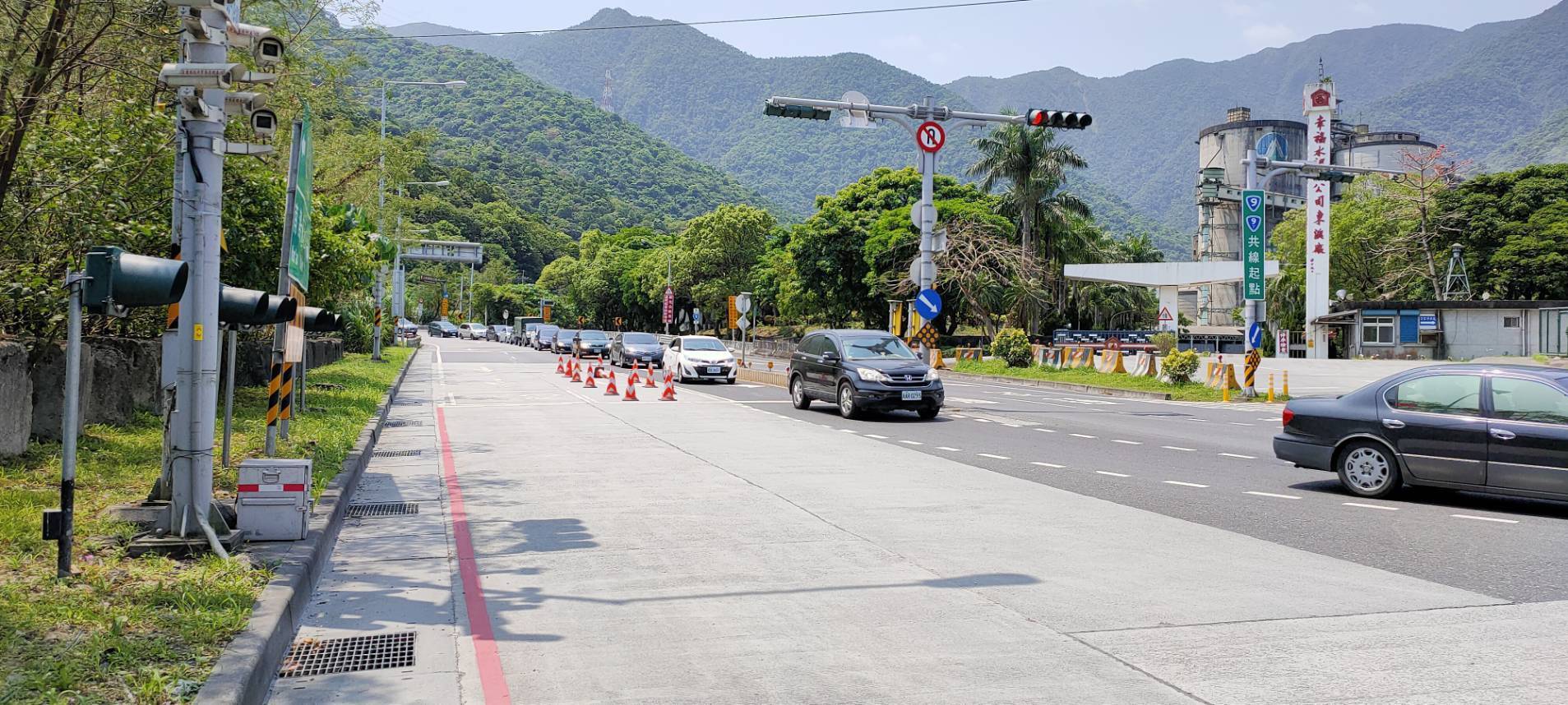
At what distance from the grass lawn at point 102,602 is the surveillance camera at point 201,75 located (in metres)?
2.91

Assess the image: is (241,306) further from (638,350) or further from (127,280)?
(638,350)

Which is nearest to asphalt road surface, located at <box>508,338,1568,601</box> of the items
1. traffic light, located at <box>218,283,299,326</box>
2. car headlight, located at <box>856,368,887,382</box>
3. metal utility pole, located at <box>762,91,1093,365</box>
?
car headlight, located at <box>856,368,887,382</box>

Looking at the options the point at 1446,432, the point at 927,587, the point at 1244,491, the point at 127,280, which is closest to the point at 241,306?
the point at 127,280

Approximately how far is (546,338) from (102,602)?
61214 mm

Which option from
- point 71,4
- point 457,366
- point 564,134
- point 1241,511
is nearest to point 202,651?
point 71,4

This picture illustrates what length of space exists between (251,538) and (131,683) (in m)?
3.25

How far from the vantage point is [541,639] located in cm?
569

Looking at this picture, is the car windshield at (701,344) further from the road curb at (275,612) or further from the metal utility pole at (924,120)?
the road curb at (275,612)

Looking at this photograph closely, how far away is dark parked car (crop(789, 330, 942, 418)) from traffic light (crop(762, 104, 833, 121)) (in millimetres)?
4255

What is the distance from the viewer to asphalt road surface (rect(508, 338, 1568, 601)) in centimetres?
774

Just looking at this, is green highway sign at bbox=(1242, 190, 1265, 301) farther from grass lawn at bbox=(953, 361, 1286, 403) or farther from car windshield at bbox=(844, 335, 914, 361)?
car windshield at bbox=(844, 335, 914, 361)

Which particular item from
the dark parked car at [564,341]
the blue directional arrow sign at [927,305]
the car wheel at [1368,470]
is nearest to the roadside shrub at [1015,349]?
the blue directional arrow sign at [927,305]

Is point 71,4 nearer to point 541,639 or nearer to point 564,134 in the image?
point 541,639

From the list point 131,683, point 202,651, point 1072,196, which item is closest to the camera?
point 131,683
